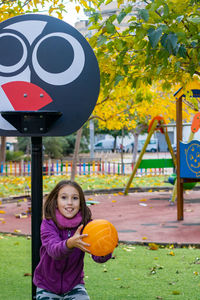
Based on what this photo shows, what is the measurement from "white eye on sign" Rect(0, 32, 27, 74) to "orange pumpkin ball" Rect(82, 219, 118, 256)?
110 cm

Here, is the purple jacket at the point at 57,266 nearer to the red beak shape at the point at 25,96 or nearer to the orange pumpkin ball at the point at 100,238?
the orange pumpkin ball at the point at 100,238

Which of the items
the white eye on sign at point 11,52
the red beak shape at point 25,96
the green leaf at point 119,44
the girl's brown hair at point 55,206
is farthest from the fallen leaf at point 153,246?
the white eye on sign at point 11,52

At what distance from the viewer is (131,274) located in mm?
4855

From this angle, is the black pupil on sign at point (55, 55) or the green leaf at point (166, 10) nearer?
the black pupil on sign at point (55, 55)

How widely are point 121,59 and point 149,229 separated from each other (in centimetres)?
459

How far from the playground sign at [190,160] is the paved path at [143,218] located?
3.06 ft

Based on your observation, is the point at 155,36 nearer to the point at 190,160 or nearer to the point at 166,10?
the point at 166,10

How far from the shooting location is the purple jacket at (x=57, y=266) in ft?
8.65

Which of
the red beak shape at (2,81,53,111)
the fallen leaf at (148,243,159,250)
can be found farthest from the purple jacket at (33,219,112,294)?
the fallen leaf at (148,243,159,250)

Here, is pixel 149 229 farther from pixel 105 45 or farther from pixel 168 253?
pixel 105 45

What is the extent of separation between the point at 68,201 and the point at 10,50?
3.27ft

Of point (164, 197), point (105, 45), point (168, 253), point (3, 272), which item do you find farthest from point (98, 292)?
point (164, 197)

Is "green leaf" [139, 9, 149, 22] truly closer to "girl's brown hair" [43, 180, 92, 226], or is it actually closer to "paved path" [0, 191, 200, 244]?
"girl's brown hair" [43, 180, 92, 226]

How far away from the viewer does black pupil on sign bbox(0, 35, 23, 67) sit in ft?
9.06
